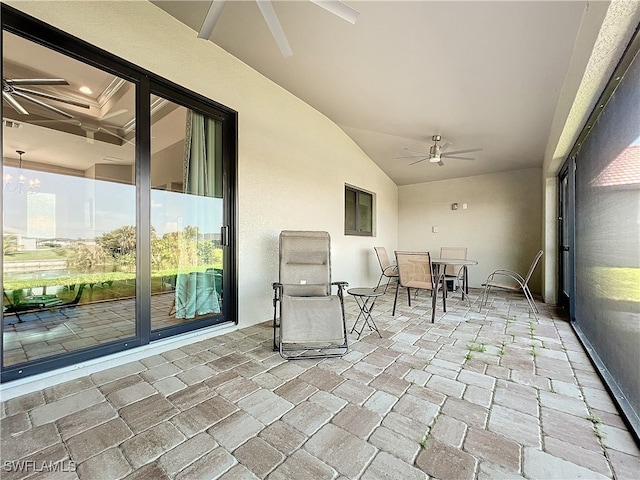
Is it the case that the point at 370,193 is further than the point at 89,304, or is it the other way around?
the point at 370,193

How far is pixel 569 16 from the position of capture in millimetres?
2182

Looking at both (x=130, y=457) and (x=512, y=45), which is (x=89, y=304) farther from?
(x=512, y=45)

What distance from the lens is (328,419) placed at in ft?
5.39

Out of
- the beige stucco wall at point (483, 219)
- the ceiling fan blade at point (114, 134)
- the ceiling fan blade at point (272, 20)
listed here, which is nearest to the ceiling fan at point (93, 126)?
the ceiling fan blade at point (114, 134)

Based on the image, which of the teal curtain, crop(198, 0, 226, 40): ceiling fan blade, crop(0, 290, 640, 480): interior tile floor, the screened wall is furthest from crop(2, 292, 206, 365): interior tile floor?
the screened wall

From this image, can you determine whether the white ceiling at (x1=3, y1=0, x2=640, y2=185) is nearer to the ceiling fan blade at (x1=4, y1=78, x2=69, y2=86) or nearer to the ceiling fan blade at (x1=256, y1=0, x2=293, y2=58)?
the ceiling fan blade at (x1=4, y1=78, x2=69, y2=86)

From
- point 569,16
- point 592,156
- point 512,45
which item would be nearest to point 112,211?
point 512,45

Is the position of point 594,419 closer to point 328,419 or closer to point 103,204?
point 328,419

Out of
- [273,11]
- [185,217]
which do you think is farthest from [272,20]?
[185,217]

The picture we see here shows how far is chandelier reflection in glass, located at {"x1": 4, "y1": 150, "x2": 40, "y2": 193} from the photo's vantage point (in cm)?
268

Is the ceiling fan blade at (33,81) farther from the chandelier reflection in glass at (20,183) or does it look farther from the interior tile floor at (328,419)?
the interior tile floor at (328,419)

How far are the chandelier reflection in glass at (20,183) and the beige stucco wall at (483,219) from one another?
699cm

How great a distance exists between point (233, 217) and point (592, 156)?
3709 mm

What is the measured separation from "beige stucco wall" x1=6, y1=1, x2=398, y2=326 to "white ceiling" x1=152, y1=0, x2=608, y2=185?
0.22m
